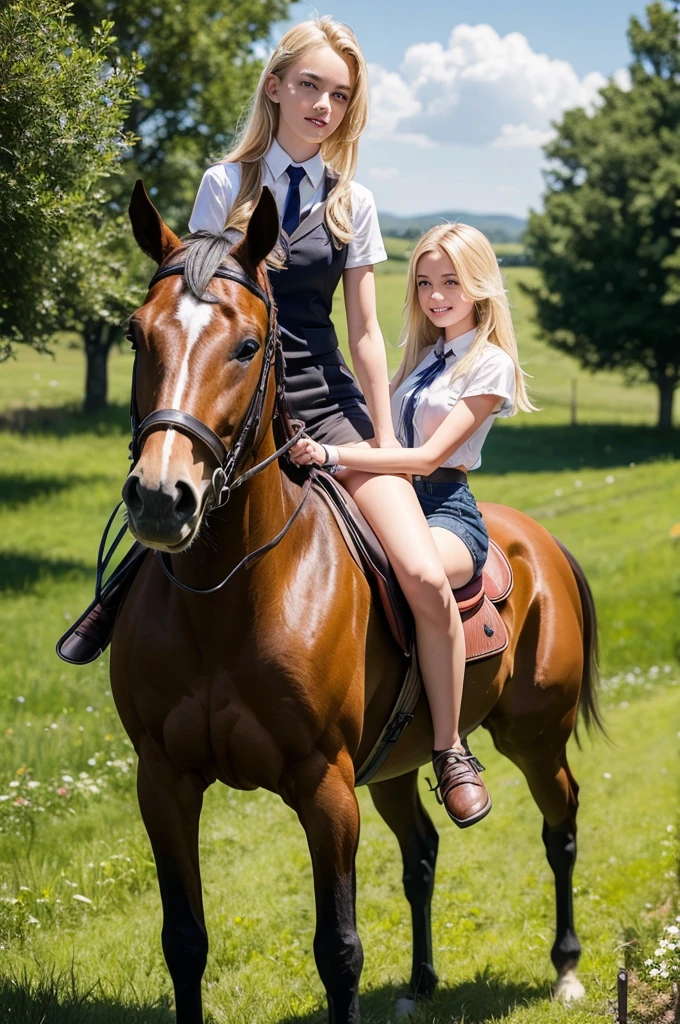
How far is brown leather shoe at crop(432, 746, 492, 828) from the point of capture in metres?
4.23

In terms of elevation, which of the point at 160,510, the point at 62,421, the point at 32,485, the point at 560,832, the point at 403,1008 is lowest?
the point at 403,1008

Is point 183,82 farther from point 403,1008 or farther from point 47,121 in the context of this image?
point 403,1008

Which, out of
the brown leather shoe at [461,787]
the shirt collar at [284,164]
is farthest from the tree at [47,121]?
the brown leather shoe at [461,787]

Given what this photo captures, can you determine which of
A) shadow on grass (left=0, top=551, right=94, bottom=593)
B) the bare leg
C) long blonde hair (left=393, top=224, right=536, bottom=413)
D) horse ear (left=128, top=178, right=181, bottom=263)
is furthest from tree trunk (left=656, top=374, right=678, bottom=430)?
horse ear (left=128, top=178, right=181, bottom=263)

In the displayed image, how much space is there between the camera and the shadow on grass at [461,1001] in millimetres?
5094

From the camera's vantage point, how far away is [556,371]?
1853 inches

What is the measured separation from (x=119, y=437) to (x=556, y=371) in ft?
80.6

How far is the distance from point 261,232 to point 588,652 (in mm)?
3776

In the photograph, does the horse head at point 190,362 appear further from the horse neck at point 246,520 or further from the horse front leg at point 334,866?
the horse front leg at point 334,866

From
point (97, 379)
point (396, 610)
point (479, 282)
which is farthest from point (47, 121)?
point (97, 379)

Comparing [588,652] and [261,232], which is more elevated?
[261,232]

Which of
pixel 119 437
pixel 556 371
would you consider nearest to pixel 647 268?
pixel 556 371

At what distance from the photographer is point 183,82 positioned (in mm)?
22500

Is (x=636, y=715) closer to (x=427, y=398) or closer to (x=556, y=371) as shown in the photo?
(x=427, y=398)
